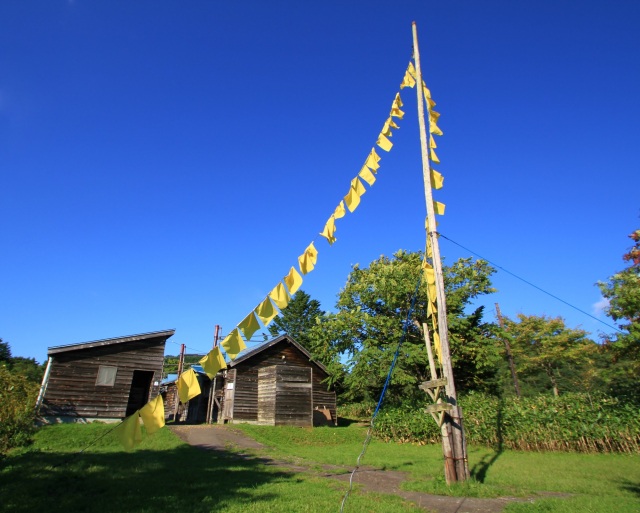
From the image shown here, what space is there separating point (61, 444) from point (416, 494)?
43.6 feet

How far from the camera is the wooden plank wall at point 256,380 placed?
78.4 feet

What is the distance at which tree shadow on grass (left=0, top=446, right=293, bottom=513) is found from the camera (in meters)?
6.67

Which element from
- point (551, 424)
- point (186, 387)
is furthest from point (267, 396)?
point (186, 387)

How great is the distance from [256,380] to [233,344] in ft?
69.6

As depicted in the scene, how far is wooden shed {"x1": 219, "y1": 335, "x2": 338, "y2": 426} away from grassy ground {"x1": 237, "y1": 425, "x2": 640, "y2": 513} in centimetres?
355

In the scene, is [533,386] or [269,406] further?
Answer: [533,386]

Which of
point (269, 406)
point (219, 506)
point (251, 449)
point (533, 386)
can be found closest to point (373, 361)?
point (269, 406)

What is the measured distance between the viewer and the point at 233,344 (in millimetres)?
4934

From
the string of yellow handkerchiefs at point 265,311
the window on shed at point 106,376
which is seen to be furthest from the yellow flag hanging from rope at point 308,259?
the window on shed at point 106,376

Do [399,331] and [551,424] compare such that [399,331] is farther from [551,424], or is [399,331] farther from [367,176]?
[367,176]

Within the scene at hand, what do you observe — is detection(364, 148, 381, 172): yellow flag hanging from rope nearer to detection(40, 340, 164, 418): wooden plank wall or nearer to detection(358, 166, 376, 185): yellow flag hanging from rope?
detection(358, 166, 376, 185): yellow flag hanging from rope

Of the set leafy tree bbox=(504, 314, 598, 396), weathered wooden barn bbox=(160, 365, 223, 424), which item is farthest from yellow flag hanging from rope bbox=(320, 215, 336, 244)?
leafy tree bbox=(504, 314, 598, 396)

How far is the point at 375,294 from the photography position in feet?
92.6

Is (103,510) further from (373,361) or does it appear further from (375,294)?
(375,294)
